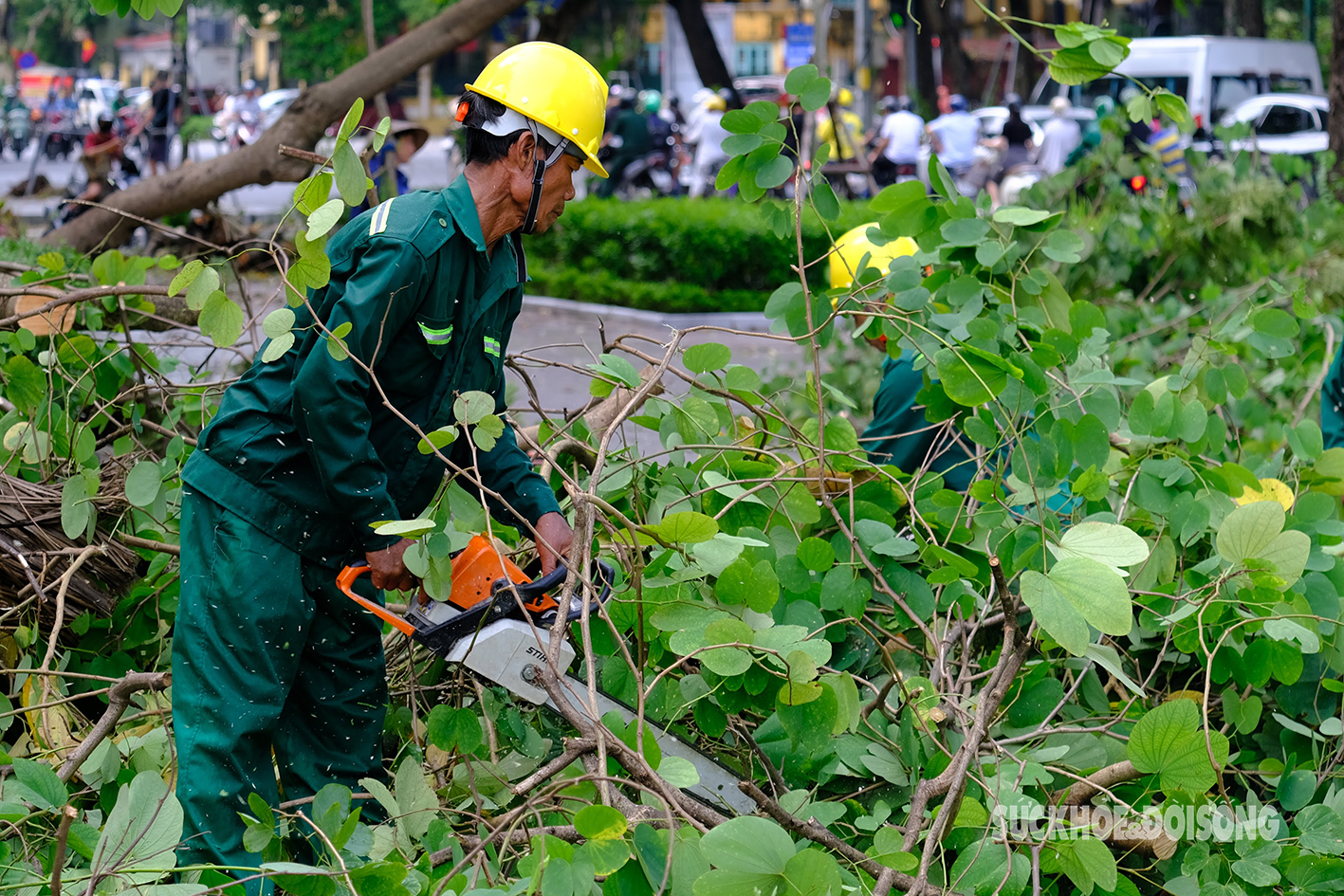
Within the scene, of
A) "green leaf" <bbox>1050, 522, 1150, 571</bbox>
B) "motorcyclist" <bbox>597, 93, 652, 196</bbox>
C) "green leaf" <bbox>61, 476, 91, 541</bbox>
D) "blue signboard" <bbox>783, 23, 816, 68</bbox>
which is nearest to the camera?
"green leaf" <bbox>1050, 522, 1150, 571</bbox>

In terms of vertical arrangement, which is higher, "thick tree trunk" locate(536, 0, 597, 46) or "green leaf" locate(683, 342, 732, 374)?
"thick tree trunk" locate(536, 0, 597, 46)

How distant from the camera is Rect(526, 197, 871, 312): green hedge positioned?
33.0 ft

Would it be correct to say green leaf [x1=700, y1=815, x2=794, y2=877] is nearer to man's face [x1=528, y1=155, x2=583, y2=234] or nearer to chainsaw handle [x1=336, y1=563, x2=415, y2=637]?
chainsaw handle [x1=336, y1=563, x2=415, y2=637]

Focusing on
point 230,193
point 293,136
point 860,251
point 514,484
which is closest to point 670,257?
point 293,136

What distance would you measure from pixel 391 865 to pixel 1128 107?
2.65m

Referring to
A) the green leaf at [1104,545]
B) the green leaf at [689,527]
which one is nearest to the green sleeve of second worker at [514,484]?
the green leaf at [689,527]

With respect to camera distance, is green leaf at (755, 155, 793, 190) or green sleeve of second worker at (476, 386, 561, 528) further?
green leaf at (755, 155, 793, 190)

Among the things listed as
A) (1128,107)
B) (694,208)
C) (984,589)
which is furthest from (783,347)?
(984,589)

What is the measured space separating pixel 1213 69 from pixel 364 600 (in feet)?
66.0

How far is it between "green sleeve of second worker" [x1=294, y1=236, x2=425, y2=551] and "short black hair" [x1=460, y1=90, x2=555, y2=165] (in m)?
0.29

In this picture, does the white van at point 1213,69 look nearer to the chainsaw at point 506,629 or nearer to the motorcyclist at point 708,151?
the motorcyclist at point 708,151

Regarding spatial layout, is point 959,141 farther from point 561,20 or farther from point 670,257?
point 670,257

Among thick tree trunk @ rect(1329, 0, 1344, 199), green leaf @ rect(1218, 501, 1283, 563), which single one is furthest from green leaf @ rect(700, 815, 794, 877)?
thick tree trunk @ rect(1329, 0, 1344, 199)

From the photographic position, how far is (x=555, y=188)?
2.31 meters
